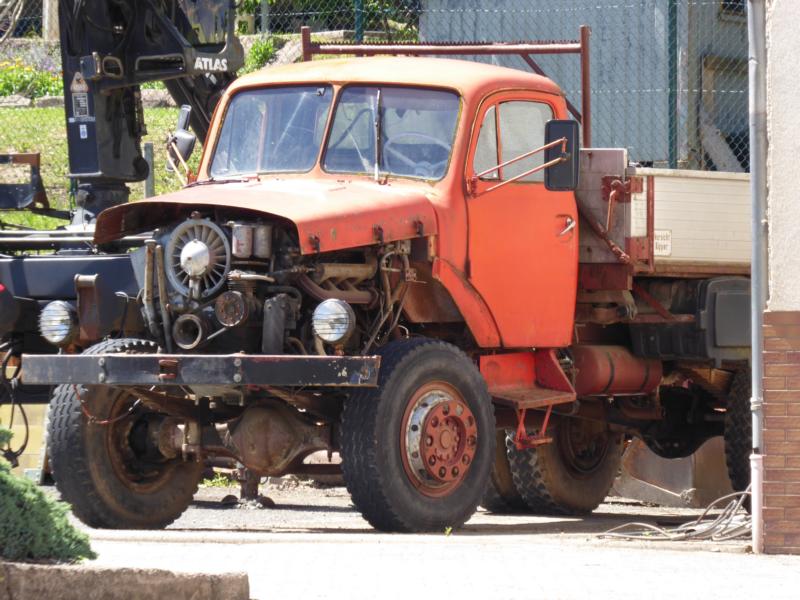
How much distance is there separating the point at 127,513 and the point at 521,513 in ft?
12.6

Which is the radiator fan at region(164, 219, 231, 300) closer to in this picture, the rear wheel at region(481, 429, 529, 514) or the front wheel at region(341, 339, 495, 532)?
the front wheel at region(341, 339, 495, 532)

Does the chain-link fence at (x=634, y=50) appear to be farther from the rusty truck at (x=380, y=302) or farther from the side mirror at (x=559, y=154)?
the side mirror at (x=559, y=154)

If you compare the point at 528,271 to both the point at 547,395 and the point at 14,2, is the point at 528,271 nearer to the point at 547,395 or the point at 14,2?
the point at 547,395

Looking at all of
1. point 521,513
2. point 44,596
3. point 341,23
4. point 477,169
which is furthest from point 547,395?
point 341,23

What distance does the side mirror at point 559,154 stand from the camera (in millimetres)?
9695

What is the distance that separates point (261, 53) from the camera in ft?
70.1

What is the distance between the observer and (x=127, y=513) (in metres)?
9.54

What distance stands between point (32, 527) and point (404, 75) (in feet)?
16.0

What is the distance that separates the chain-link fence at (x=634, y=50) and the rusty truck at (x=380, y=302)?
391 centimetres

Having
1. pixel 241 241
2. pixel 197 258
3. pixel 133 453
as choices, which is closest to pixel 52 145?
pixel 133 453

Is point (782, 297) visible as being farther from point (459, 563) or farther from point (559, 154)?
point (459, 563)

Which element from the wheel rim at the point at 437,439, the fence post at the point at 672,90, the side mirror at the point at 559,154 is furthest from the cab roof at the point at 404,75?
the fence post at the point at 672,90

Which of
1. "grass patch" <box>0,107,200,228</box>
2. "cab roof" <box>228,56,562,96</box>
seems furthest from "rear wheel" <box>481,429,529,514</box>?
"grass patch" <box>0,107,200,228</box>

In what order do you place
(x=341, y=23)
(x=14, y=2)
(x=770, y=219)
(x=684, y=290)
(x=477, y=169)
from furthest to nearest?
(x=14, y=2) → (x=341, y=23) → (x=684, y=290) → (x=477, y=169) → (x=770, y=219)
